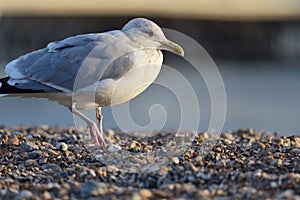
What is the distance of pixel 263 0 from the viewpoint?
16.7 meters

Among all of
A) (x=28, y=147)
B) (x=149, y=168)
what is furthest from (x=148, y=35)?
(x=149, y=168)

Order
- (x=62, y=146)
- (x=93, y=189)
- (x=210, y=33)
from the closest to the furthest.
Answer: (x=93, y=189) < (x=62, y=146) < (x=210, y=33)

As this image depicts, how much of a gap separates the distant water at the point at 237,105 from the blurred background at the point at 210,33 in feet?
0.07

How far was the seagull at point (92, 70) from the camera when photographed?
546cm

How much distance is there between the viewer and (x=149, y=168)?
4.70m

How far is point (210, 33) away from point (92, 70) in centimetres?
1054

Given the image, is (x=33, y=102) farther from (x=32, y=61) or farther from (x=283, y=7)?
(x=32, y=61)

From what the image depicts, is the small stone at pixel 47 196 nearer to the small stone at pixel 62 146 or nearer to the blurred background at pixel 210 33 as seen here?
the small stone at pixel 62 146

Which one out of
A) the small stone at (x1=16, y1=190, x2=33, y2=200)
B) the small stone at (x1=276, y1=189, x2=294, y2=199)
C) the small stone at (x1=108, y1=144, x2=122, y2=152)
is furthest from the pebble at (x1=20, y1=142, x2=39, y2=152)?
the small stone at (x1=276, y1=189, x2=294, y2=199)

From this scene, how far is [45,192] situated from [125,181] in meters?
0.55

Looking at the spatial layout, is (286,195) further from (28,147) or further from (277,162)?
(28,147)

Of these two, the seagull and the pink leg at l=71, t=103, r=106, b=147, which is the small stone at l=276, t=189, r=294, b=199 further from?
the pink leg at l=71, t=103, r=106, b=147

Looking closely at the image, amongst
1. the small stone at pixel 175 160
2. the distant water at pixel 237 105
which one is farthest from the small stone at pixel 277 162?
the distant water at pixel 237 105

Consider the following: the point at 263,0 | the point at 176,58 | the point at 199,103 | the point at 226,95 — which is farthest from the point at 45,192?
the point at 263,0
